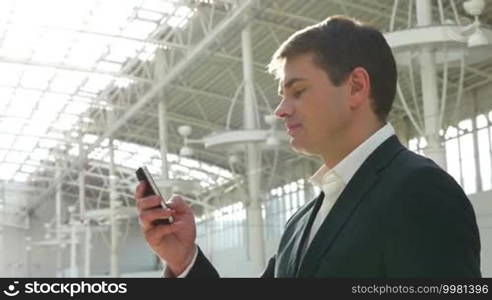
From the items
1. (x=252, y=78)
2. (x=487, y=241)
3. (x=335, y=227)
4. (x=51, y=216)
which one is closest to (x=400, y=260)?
(x=335, y=227)

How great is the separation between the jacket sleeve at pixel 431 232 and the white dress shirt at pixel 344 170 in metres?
0.19

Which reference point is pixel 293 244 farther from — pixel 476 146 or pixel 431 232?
pixel 476 146

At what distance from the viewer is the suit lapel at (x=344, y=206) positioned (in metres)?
1.51

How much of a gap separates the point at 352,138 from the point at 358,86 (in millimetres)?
107

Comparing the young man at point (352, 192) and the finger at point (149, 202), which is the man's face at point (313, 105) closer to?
the young man at point (352, 192)

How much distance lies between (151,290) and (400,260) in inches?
16.5

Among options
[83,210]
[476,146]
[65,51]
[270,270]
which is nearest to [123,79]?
[65,51]

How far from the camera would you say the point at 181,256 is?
175cm

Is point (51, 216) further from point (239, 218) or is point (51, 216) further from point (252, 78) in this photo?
point (239, 218)

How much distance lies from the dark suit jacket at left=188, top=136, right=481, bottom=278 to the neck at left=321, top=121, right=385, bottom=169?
0.05 meters

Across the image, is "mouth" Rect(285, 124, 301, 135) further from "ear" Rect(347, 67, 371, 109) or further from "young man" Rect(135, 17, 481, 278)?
"ear" Rect(347, 67, 371, 109)

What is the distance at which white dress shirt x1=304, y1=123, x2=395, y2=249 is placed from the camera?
5.30 feet

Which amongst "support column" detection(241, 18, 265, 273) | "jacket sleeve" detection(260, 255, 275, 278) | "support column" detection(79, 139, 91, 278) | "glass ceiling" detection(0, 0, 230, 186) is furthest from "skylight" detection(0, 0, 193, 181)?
"jacket sleeve" detection(260, 255, 275, 278)

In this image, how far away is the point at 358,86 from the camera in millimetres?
1612
